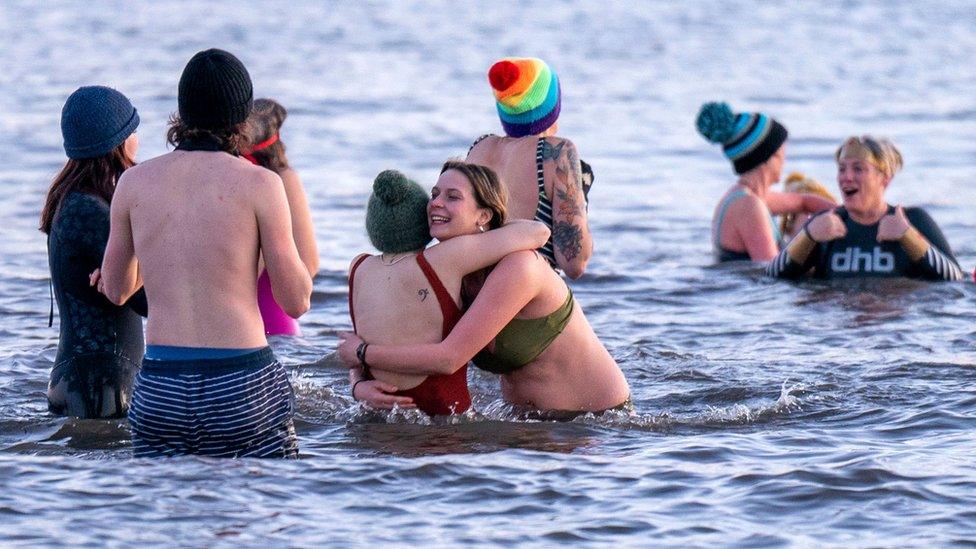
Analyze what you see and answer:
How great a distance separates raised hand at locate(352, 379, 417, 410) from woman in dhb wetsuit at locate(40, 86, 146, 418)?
89cm

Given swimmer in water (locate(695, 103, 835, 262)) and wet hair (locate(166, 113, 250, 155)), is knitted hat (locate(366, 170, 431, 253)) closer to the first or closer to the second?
wet hair (locate(166, 113, 250, 155))

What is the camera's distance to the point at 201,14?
30.0m

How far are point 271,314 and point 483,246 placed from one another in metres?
2.69

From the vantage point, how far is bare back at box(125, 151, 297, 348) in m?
4.70

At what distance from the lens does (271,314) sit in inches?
313

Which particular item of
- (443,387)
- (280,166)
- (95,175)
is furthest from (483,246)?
(280,166)

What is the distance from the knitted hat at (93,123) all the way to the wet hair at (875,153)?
17.7 feet

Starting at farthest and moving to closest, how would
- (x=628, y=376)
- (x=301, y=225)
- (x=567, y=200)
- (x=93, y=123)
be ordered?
(x=628, y=376) → (x=301, y=225) → (x=567, y=200) → (x=93, y=123)

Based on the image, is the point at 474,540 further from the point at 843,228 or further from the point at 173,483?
the point at 843,228

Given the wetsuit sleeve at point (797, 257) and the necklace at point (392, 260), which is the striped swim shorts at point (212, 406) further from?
the wetsuit sleeve at point (797, 257)

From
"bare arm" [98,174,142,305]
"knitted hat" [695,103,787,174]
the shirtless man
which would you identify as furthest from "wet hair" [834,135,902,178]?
"bare arm" [98,174,142,305]

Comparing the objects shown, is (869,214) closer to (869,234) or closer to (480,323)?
(869,234)

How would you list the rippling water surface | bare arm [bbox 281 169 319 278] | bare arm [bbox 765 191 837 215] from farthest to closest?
1. bare arm [bbox 765 191 837 215]
2. bare arm [bbox 281 169 319 278]
3. the rippling water surface

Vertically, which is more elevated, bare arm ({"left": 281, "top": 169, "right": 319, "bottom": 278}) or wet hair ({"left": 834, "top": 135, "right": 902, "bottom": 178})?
wet hair ({"left": 834, "top": 135, "right": 902, "bottom": 178})
